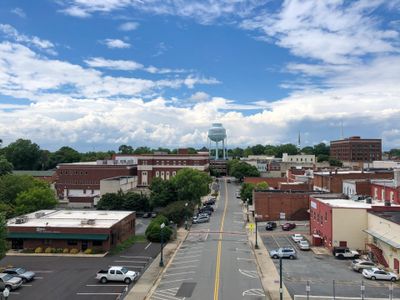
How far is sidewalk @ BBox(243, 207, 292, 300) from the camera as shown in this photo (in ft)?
112

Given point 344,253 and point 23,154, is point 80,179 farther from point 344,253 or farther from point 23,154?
point 344,253

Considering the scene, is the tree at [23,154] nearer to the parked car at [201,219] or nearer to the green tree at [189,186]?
the green tree at [189,186]

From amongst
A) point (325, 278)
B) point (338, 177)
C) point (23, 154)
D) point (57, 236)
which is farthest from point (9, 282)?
point (23, 154)

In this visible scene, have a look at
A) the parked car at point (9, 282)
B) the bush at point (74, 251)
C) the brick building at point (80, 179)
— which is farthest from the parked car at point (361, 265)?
the brick building at point (80, 179)

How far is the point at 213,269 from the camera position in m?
42.2

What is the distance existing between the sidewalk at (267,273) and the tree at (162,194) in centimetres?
3302

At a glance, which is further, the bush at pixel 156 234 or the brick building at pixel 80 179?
the brick building at pixel 80 179

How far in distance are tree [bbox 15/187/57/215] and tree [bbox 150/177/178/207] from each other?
2067cm

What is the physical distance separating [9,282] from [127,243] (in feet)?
73.6

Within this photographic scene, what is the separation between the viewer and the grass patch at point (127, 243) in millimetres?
51688

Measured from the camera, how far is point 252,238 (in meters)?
61.6

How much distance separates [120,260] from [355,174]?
50.9m

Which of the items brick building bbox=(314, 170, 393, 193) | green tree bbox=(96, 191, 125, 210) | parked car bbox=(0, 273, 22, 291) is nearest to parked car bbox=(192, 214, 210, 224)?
green tree bbox=(96, 191, 125, 210)

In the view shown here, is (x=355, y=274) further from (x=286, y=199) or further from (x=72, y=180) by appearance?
(x=72, y=180)
